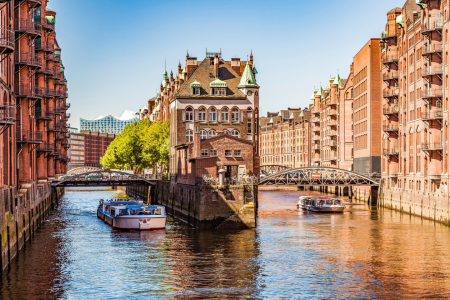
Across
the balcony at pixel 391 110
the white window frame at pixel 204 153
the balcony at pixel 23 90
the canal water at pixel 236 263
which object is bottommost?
the canal water at pixel 236 263

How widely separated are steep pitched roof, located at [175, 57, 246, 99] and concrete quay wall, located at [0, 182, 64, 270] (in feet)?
96.6

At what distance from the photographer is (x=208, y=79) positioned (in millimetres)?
96688

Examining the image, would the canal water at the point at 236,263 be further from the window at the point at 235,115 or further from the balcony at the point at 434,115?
the window at the point at 235,115

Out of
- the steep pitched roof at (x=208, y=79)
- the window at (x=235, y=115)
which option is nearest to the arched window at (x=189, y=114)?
the steep pitched roof at (x=208, y=79)

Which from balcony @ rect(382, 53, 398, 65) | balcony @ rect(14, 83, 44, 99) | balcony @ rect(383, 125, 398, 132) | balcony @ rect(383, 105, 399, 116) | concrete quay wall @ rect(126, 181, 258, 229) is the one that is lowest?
concrete quay wall @ rect(126, 181, 258, 229)

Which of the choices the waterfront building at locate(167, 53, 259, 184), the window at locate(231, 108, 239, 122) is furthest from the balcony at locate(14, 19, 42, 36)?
the window at locate(231, 108, 239, 122)

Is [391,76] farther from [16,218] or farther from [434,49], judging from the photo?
[16,218]

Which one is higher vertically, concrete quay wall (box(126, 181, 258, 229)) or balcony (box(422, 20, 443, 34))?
balcony (box(422, 20, 443, 34))

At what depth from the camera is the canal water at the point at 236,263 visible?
38.5 m

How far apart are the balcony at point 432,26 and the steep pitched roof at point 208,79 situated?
2740 cm

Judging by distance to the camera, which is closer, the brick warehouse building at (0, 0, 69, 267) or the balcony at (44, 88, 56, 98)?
the brick warehouse building at (0, 0, 69, 267)

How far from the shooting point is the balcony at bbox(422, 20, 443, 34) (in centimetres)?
7543

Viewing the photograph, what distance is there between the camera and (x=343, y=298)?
3697cm

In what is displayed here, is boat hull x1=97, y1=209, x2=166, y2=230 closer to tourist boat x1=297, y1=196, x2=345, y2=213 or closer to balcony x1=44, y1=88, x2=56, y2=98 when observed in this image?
balcony x1=44, y1=88, x2=56, y2=98
